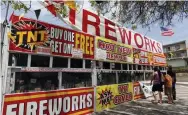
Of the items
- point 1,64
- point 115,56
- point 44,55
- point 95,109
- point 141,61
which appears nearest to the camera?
point 1,64

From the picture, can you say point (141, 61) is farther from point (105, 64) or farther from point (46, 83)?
point (46, 83)

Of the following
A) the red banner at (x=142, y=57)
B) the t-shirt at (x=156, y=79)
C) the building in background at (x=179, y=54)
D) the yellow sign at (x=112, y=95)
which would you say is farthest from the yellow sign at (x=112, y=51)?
the building in background at (x=179, y=54)

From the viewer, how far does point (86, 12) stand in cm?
970

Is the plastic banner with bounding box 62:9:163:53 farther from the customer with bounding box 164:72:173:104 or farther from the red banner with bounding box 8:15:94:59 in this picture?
the customer with bounding box 164:72:173:104

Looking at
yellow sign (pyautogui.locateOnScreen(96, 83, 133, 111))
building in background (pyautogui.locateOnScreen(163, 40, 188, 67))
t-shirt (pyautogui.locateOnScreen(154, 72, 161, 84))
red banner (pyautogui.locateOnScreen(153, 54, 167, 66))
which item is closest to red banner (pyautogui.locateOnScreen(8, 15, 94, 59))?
yellow sign (pyautogui.locateOnScreen(96, 83, 133, 111))

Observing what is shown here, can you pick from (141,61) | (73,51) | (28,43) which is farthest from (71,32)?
(141,61)

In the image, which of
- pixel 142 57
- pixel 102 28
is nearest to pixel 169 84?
pixel 142 57

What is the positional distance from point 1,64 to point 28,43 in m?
1.03

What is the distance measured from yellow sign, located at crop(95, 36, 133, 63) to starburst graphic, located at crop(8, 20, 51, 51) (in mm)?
2891

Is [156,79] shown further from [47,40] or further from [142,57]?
[47,40]

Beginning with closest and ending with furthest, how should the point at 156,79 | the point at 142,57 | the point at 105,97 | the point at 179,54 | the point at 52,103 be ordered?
the point at 52,103 → the point at 105,97 → the point at 156,79 → the point at 142,57 → the point at 179,54

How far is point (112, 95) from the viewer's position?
33.7 feet

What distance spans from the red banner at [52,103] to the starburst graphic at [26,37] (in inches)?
59.2

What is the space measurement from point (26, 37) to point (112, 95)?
5.37 meters
